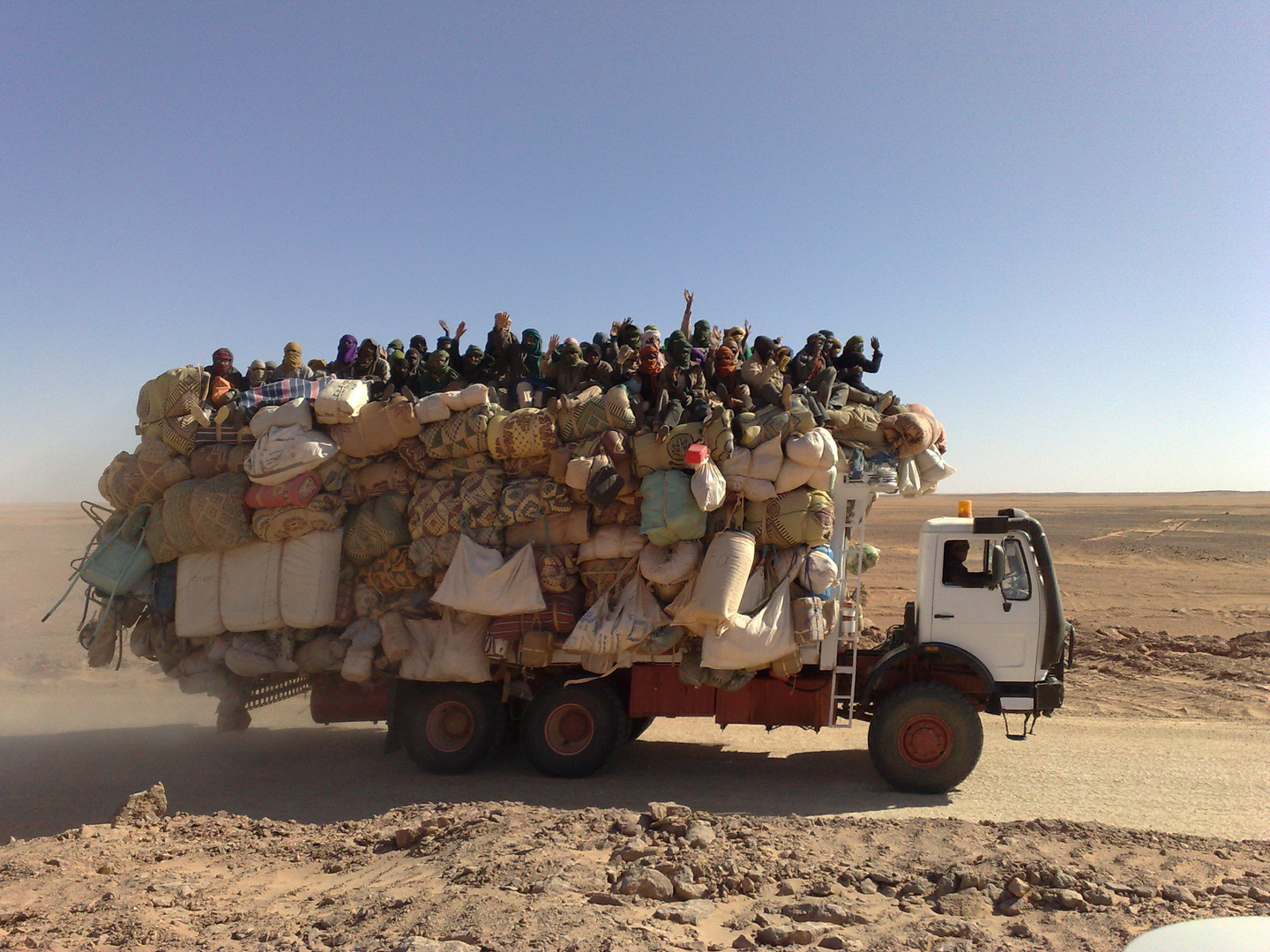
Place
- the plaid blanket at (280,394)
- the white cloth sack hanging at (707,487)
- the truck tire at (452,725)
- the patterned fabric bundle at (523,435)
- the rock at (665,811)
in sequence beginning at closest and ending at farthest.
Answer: the rock at (665,811) → the white cloth sack hanging at (707,487) → the patterned fabric bundle at (523,435) → the plaid blanket at (280,394) → the truck tire at (452,725)

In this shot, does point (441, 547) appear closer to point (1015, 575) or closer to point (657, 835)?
point (657, 835)

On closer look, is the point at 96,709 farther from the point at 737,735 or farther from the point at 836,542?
the point at 836,542

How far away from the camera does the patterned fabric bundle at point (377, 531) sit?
9.20m

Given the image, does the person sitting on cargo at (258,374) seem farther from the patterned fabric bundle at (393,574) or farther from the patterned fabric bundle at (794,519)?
the patterned fabric bundle at (794,519)

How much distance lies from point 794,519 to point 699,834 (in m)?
3.10

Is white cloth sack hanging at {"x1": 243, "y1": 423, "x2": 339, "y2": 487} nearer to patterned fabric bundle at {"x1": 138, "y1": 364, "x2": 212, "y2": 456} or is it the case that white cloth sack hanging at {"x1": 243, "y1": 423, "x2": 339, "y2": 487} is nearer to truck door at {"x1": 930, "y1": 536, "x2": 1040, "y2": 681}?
patterned fabric bundle at {"x1": 138, "y1": 364, "x2": 212, "y2": 456}

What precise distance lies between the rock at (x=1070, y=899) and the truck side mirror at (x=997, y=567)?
3.80 metres

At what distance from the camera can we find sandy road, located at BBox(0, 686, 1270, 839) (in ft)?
26.7

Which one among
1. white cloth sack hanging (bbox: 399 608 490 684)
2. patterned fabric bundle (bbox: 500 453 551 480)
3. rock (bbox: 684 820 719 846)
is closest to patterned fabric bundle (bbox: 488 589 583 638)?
white cloth sack hanging (bbox: 399 608 490 684)

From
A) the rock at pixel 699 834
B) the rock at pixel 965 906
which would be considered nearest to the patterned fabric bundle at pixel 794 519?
the rock at pixel 699 834

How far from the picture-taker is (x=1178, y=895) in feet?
16.6

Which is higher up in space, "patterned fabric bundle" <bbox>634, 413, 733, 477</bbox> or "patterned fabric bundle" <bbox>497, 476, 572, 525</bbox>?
"patterned fabric bundle" <bbox>634, 413, 733, 477</bbox>

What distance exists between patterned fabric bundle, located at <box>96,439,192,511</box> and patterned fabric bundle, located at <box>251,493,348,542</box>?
38.3 inches

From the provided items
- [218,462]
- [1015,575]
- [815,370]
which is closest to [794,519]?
[815,370]
